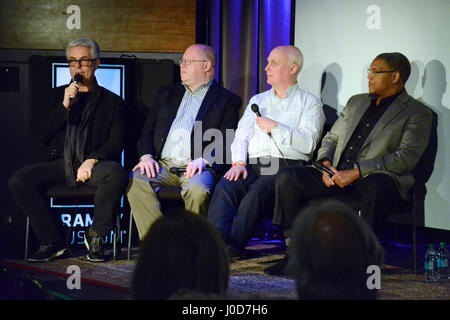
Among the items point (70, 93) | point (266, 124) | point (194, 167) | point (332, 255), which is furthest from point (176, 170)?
point (332, 255)

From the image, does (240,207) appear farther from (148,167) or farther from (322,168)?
(148,167)

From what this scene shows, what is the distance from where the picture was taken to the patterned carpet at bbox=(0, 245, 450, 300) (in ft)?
10.9

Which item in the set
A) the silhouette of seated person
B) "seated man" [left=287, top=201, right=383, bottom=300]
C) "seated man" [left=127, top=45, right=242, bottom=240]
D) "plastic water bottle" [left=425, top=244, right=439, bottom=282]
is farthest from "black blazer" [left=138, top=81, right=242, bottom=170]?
"seated man" [left=287, top=201, right=383, bottom=300]

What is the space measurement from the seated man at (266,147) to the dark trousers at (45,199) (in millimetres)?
624

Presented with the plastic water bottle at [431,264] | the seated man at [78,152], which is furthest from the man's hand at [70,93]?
the plastic water bottle at [431,264]

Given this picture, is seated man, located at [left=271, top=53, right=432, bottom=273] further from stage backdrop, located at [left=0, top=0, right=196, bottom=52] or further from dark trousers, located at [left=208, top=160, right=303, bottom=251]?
stage backdrop, located at [left=0, top=0, right=196, bottom=52]

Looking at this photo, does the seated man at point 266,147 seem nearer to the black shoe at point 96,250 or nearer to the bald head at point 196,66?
the bald head at point 196,66

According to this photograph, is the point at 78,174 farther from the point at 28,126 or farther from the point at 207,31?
the point at 207,31

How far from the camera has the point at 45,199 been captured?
163 inches

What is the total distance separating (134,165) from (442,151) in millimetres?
2086

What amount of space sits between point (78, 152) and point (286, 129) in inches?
53.1

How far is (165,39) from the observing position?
490 centimetres

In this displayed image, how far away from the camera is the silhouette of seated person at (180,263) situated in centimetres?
158
